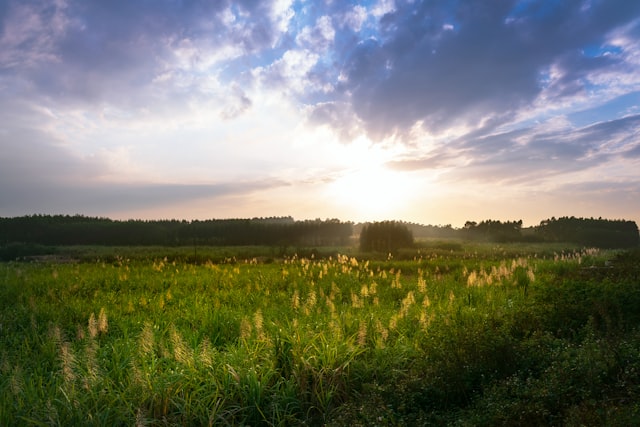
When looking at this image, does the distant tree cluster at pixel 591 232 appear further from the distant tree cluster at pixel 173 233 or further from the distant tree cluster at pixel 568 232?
the distant tree cluster at pixel 173 233

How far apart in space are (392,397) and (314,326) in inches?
106

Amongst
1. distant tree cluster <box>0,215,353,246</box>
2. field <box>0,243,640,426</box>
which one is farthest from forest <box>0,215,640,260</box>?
field <box>0,243,640,426</box>

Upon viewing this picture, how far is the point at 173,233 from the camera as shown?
242ft

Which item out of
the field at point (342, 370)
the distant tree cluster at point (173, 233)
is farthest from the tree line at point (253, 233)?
the field at point (342, 370)

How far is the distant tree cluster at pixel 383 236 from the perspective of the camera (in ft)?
144

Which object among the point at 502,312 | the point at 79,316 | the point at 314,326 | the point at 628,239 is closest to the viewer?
the point at 314,326

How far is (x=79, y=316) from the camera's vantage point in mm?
10250

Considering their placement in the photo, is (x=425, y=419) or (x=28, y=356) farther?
(x=28, y=356)

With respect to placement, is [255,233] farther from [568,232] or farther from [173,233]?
[568,232]

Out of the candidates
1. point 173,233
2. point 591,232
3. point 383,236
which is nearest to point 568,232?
point 591,232

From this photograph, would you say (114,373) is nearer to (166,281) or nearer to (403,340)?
(403,340)

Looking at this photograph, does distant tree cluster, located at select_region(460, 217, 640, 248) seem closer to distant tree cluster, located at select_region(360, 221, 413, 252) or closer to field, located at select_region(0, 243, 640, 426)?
distant tree cluster, located at select_region(360, 221, 413, 252)

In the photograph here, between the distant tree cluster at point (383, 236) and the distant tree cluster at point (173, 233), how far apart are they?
21.4 meters

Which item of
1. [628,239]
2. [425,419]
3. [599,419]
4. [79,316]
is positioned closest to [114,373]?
[425,419]
